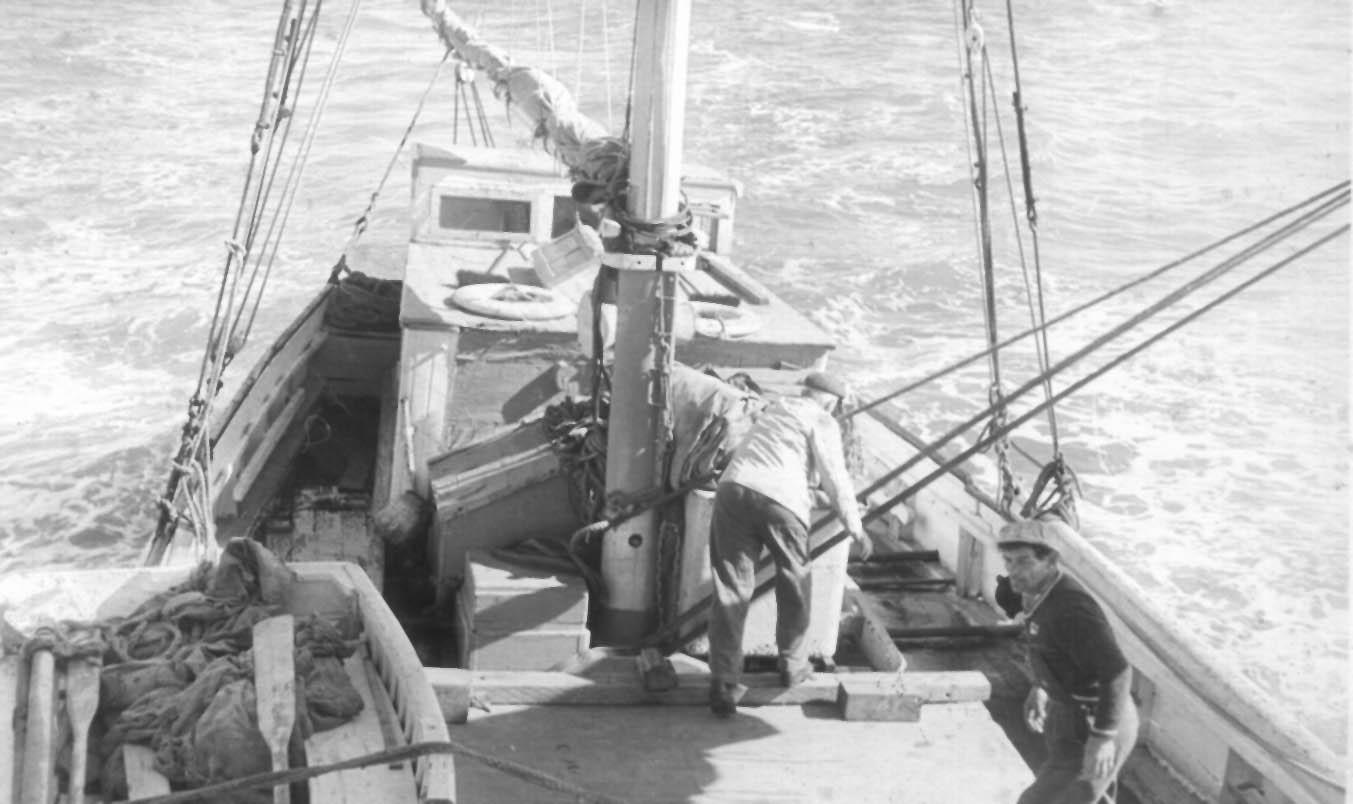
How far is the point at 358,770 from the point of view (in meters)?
4.67

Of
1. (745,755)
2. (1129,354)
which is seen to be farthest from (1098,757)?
(745,755)

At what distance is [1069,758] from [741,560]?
1.74 meters

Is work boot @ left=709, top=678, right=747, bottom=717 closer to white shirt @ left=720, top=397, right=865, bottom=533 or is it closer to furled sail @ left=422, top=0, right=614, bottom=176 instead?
white shirt @ left=720, top=397, right=865, bottom=533

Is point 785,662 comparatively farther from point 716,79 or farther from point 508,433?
point 716,79

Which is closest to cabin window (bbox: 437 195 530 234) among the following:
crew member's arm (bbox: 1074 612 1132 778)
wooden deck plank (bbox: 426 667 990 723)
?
wooden deck plank (bbox: 426 667 990 723)

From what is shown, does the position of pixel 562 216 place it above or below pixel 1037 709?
above

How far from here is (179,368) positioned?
17.8 m

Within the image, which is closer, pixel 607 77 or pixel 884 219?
pixel 607 77

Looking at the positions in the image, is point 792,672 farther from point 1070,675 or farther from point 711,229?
point 711,229

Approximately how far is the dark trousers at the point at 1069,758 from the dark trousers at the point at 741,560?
4.91 feet

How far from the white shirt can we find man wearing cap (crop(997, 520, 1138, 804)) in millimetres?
1364

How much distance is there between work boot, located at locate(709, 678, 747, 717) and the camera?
20.2 ft

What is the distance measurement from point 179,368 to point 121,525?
181 inches

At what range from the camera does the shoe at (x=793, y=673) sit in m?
6.28
